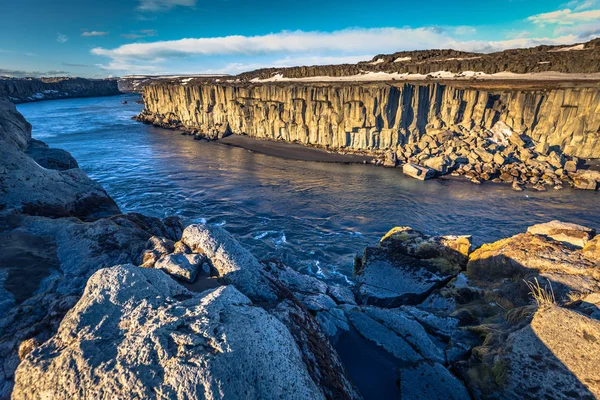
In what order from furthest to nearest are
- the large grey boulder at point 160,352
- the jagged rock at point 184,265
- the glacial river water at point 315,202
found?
the glacial river water at point 315,202
the jagged rock at point 184,265
the large grey boulder at point 160,352

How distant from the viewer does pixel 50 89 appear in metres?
145

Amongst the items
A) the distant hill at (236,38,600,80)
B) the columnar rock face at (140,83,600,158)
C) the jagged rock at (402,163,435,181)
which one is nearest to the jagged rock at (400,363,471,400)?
the jagged rock at (402,163,435,181)

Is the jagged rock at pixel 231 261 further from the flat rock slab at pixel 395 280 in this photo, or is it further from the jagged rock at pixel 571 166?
the jagged rock at pixel 571 166

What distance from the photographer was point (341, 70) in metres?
72.2

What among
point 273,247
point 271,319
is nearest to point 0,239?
point 271,319

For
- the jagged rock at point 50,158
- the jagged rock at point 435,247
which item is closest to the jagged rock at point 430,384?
the jagged rock at point 435,247

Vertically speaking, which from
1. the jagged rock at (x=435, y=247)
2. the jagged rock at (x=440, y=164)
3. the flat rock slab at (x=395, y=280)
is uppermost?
the jagged rock at (x=435, y=247)

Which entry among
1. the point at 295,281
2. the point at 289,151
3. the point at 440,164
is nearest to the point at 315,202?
the point at 440,164

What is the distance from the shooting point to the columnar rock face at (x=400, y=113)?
3241 centimetres

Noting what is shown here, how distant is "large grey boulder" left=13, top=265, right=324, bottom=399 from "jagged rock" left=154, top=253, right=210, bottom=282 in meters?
1.04

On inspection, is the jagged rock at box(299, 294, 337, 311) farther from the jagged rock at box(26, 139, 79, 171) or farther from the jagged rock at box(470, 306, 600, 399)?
the jagged rock at box(26, 139, 79, 171)

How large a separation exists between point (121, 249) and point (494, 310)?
34.6 feet

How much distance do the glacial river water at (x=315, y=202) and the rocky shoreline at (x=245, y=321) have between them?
891 centimetres

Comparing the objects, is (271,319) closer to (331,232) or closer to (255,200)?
(331,232)
